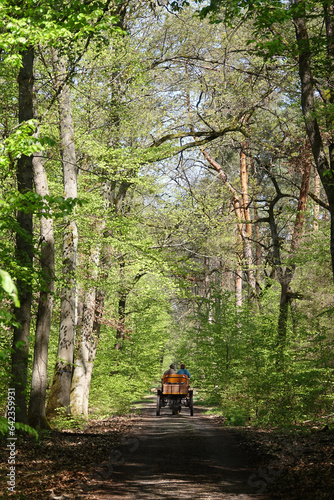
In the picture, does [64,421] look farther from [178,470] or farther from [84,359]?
[178,470]

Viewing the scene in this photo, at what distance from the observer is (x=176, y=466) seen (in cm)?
A: 807

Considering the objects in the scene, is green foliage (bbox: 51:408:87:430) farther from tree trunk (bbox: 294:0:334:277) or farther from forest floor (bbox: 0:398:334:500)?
tree trunk (bbox: 294:0:334:277)

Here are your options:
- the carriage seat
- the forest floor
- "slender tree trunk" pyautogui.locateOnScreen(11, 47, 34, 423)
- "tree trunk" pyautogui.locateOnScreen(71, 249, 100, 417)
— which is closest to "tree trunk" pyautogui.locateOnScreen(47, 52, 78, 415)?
"tree trunk" pyautogui.locateOnScreen(71, 249, 100, 417)

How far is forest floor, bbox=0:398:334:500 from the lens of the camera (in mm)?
6309

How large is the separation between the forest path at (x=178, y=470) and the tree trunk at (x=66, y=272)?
8.73 feet

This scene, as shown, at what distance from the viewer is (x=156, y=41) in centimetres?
1672

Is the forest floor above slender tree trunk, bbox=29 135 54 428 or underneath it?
underneath

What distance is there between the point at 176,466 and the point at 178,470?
36cm

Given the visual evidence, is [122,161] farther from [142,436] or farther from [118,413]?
[118,413]

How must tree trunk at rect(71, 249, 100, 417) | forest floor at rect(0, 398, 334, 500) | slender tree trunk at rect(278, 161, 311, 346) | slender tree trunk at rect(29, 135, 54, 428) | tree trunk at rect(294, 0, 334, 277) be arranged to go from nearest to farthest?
forest floor at rect(0, 398, 334, 500) < tree trunk at rect(294, 0, 334, 277) < slender tree trunk at rect(29, 135, 54, 428) < slender tree trunk at rect(278, 161, 311, 346) < tree trunk at rect(71, 249, 100, 417)

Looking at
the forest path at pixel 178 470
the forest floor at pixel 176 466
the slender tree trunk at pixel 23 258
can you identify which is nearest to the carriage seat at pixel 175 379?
the forest path at pixel 178 470

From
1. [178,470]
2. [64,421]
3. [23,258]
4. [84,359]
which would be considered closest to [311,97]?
[23,258]

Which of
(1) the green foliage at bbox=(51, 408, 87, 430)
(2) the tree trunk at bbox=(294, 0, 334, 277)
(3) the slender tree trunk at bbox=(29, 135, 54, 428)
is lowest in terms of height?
(1) the green foliage at bbox=(51, 408, 87, 430)

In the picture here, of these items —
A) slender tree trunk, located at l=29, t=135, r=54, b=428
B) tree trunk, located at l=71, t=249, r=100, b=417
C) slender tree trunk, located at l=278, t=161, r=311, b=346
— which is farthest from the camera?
tree trunk, located at l=71, t=249, r=100, b=417
